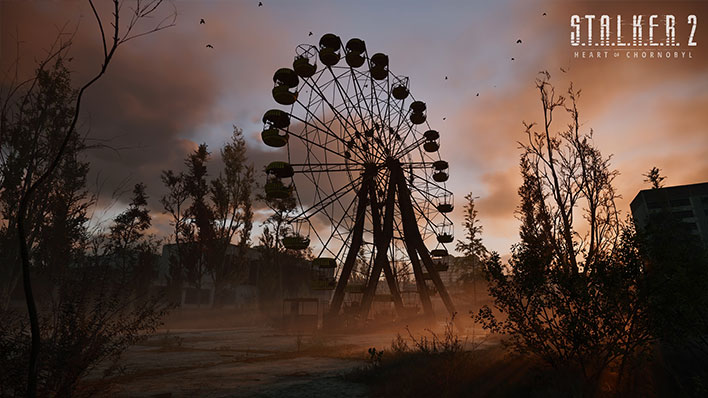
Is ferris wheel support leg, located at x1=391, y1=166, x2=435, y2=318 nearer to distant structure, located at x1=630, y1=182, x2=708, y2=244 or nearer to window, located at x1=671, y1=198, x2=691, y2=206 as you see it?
distant structure, located at x1=630, y1=182, x2=708, y2=244

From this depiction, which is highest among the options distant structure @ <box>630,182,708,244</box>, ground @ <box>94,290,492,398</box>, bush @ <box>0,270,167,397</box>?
distant structure @ <box>630,182,708,244</box>

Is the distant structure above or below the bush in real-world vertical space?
above

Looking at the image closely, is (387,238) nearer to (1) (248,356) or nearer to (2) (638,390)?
(1) (248,356)

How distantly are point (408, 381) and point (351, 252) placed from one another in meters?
15.6

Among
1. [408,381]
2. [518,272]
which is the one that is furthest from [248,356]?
[518,272]

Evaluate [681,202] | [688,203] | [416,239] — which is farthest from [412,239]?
[688,203]

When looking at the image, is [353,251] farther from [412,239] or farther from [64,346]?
[64,346]

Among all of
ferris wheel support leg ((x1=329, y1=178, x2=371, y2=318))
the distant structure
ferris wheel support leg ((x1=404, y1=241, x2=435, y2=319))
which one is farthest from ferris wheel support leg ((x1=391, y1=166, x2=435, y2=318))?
the distant structure

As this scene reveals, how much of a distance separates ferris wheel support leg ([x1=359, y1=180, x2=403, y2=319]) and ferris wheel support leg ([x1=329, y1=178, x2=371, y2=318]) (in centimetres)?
73

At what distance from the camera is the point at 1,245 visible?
1638 cm

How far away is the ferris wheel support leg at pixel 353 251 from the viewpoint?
834 inches

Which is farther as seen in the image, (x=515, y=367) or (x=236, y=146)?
(x=236, y=146)

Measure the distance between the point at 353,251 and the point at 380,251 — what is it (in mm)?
1659

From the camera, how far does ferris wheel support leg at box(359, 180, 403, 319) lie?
2141 centimetres
